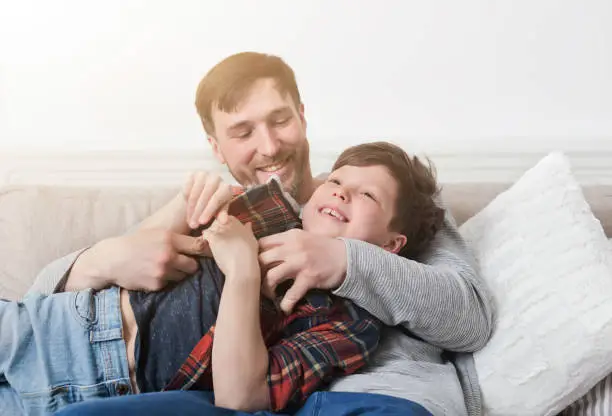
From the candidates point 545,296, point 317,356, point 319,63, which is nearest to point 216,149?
point 319,63

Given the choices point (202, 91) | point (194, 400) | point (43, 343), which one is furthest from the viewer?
point (202, 91)

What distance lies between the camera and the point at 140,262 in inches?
47.1

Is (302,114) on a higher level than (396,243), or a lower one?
higher

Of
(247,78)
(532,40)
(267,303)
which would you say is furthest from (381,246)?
(532,40)

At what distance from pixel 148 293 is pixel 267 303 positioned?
0.21 meters

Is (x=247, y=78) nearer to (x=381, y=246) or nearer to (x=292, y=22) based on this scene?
(x=292, y=22)

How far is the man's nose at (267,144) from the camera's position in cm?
131

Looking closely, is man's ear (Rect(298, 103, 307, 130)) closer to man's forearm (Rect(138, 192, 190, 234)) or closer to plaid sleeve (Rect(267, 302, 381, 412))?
man's forearm (Rect(138, 192, 190, 234))

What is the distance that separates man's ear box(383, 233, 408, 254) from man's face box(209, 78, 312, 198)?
207 mm

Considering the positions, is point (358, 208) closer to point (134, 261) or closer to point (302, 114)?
point (302, 114)

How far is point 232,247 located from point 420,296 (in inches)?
12.6

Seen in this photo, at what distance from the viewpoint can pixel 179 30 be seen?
139 cm

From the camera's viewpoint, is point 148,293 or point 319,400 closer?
point 319,400

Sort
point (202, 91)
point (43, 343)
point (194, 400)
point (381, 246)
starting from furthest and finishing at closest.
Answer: point (202, 91) < point (381, 246) < point (43, 343) < point (194, 400)
